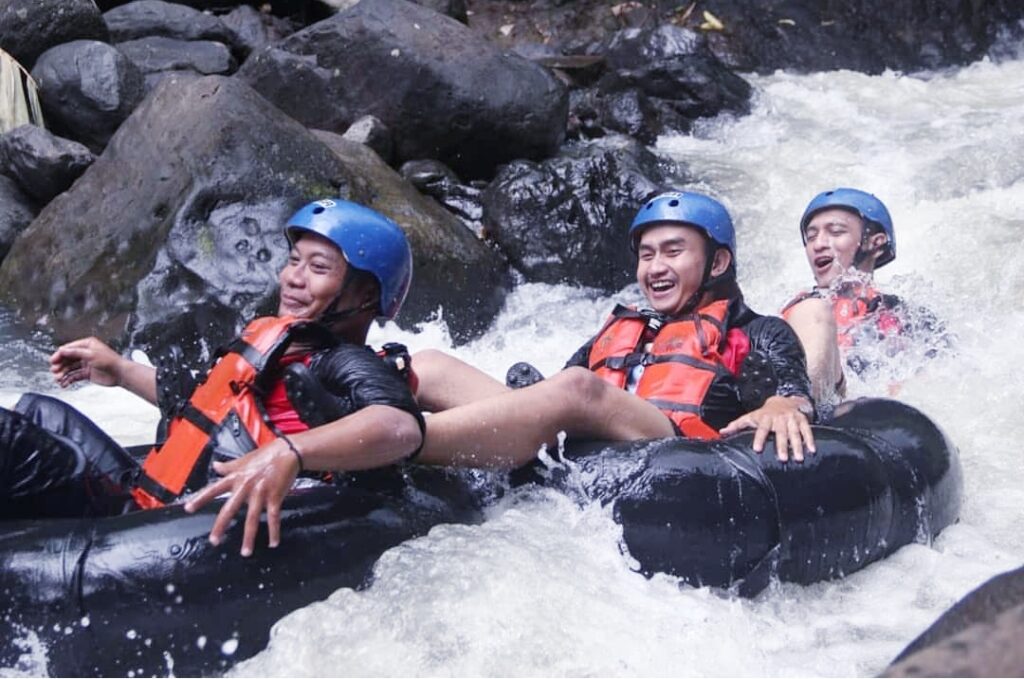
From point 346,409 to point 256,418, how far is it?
27 cm

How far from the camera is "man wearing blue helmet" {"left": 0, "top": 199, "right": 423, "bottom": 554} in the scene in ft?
9.55

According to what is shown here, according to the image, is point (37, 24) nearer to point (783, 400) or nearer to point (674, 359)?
point (674, 359)

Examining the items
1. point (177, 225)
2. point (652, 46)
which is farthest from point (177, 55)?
point (652, 46)

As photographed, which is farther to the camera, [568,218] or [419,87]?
[419,87]

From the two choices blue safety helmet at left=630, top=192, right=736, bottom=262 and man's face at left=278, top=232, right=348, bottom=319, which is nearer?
man's face at left=278, top=232, right=348, bottom=319

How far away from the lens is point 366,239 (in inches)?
142

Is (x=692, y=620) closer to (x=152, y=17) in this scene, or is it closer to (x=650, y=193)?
(x=650, y=193)

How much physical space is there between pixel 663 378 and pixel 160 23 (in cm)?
839

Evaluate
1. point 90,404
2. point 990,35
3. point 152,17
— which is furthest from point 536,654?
point 990,35

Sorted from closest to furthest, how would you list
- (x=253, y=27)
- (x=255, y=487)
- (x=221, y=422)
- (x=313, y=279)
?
(x=255, y=487) < (x=221, y=422) < (x=313, y=279) < (x=253, y=27)

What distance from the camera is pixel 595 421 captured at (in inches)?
146

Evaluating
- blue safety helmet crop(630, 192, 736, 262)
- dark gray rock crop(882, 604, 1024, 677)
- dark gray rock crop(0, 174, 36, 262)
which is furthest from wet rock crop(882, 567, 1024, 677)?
dark gray rock crop(0, 174, 36, 262)

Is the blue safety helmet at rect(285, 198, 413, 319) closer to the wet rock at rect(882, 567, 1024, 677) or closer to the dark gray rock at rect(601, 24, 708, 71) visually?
the wet rock at rect(882, 567, 1024, 677)

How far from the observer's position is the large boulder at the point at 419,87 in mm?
8828
